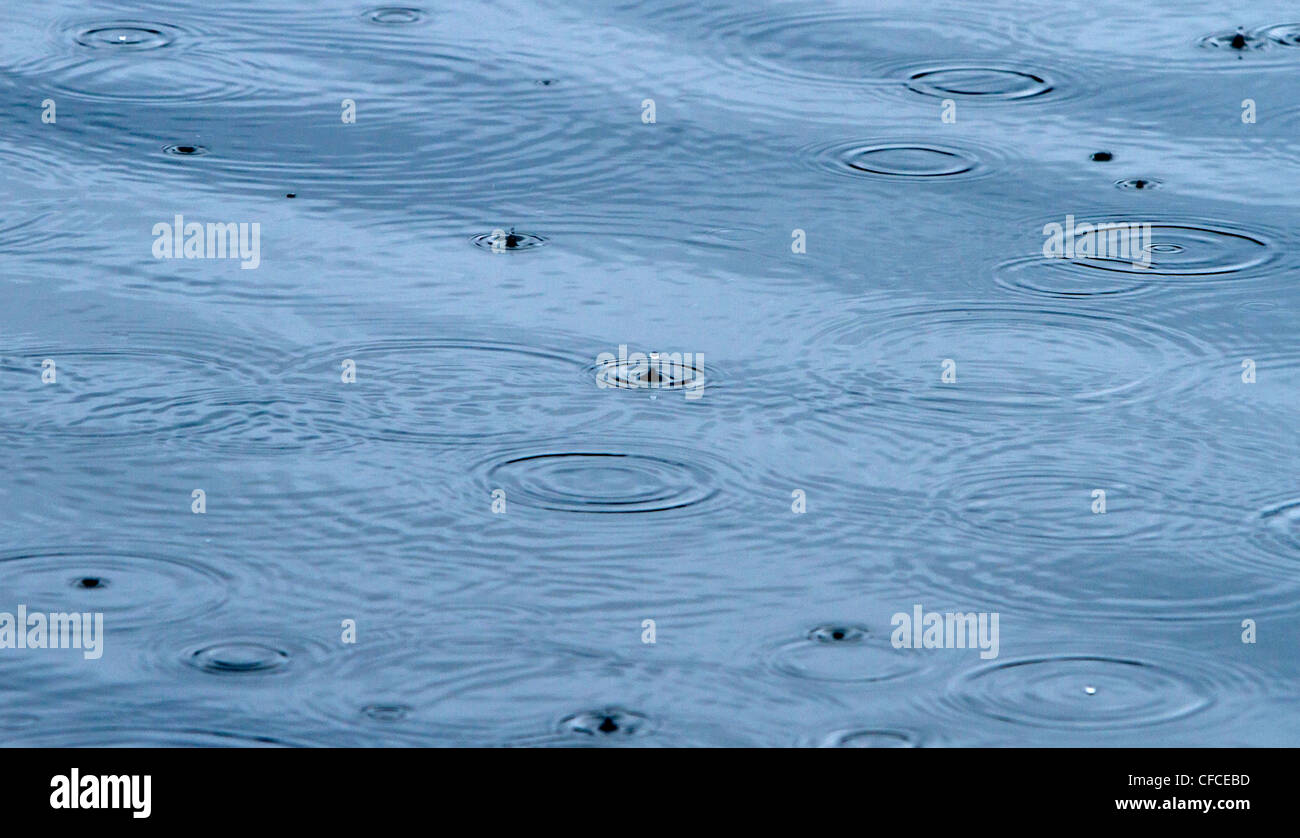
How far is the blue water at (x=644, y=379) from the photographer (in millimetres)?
2514

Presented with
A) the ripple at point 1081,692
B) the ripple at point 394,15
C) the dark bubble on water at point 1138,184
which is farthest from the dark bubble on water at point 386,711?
the ripple at point 394,15

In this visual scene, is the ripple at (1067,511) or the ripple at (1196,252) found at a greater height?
the ripple at (1196,252)

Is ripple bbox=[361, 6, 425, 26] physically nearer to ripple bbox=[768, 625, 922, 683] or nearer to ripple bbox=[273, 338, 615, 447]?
ripple bbox=[273, 338, 615, 447]

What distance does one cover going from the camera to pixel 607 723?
240cm

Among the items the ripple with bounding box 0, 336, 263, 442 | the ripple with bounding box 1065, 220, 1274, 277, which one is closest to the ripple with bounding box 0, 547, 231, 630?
the ripple with bounding box 0, 336, 263, 442

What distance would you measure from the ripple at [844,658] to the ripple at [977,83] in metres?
2.17

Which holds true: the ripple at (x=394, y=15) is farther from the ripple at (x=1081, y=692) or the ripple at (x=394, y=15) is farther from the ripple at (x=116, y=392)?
the ripple at (x=1081, y=692)

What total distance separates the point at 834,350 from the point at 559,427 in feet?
1.78

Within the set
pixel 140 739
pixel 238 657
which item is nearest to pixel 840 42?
pixel 238 657

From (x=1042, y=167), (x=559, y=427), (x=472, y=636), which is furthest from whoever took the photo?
(x=1042, y=167)

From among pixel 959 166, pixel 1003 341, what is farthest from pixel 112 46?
pixel 1003 341

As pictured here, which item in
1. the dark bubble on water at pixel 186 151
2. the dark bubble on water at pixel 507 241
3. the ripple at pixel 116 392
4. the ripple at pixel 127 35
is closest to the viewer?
the ripple at pixel 116 392
